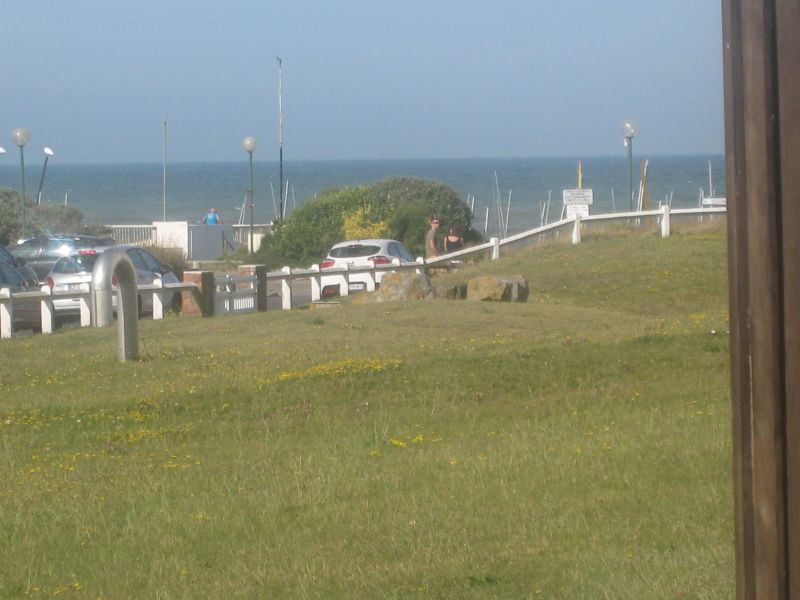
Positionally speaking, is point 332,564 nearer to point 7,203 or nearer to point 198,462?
point 198,462

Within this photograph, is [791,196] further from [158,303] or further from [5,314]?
[158,303]

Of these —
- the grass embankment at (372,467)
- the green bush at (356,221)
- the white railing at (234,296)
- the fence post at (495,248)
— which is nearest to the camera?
the grass embankment at (372,467)

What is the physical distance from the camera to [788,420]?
2.61m

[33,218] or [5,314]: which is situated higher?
[33,218]

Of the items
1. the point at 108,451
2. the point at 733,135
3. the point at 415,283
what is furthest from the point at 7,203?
the point at 733,135

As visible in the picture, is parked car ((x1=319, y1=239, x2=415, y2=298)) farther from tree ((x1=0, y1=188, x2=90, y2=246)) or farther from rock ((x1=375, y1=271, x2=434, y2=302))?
tree ((x1=0, y1=188, x2=90, y2=246))

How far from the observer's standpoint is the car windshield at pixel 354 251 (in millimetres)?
28781

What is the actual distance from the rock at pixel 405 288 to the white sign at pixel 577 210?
11.3 metres

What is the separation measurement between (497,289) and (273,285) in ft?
38.0

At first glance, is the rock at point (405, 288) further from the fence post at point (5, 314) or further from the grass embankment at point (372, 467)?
the fence post at point (5, 314)

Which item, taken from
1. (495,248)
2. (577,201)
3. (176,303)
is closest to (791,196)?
(176,303)

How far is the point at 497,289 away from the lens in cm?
2045

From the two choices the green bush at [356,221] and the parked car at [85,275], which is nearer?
the parked car at [85,275]

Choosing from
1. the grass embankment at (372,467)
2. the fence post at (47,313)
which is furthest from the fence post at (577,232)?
the grass embankment at (372,467)
